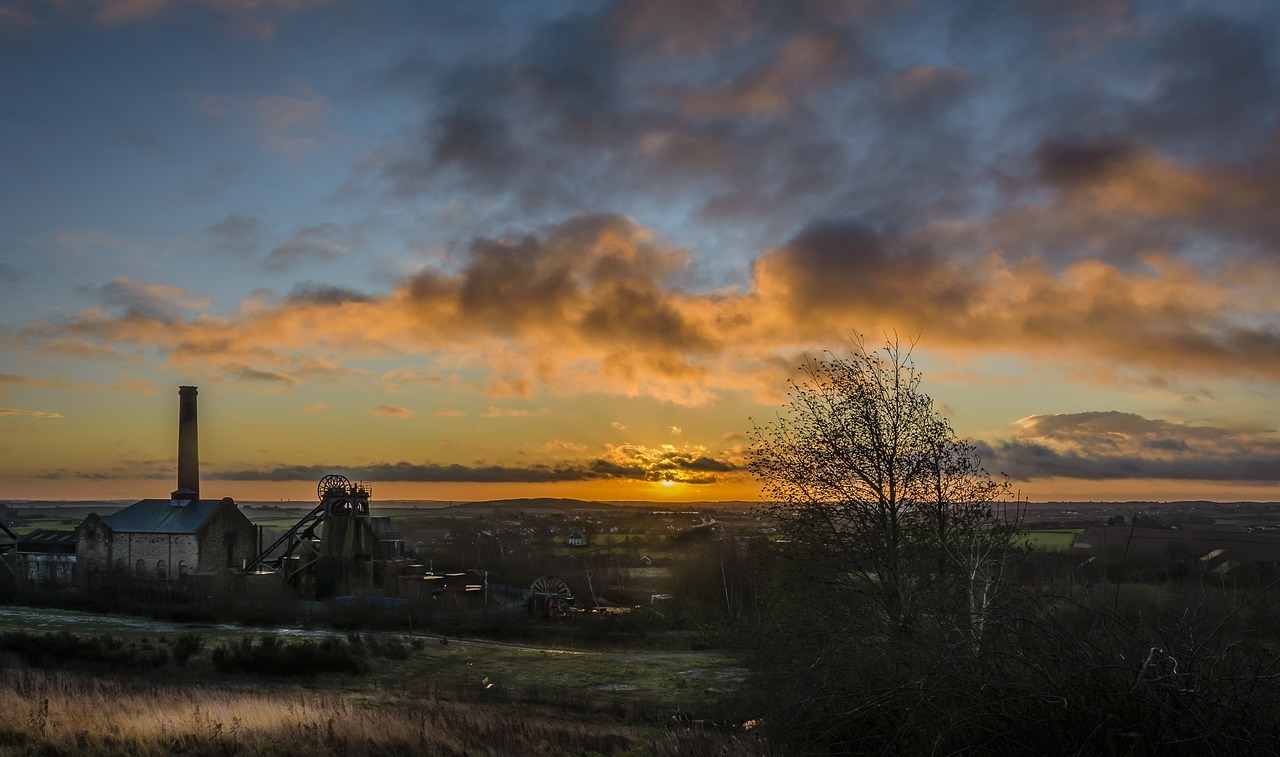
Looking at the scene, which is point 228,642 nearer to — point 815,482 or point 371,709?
point 371,709

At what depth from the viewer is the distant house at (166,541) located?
59375mm

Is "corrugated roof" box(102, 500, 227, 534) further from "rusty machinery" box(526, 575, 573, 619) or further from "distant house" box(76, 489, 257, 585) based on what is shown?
"rusty machinery" box(526, 575, 573, 619)

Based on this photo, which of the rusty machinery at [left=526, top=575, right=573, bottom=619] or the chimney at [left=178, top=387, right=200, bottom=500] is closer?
the rusty machinery at [left=526, top=575, right=573, bottom=619]

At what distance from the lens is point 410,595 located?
179 feet

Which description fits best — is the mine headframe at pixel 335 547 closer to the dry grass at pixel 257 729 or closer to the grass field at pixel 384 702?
the grass field at pixel 384 702

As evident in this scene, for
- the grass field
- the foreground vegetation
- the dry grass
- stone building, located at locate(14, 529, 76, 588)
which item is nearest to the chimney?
stone building, located at locate(14, 529, 76, 588)

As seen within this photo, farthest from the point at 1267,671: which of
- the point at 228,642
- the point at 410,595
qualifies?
the point at 410,595

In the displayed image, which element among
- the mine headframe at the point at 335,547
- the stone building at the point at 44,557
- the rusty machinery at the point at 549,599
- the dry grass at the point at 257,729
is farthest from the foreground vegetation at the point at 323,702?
the stone building at the point at 44,557

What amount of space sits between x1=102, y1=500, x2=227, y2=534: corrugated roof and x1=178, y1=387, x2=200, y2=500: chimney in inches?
83.4

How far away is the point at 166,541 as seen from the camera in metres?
59.8

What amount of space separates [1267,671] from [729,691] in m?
25.2

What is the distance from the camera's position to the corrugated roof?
60250mm

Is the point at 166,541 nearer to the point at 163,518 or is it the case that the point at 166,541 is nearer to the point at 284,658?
the point at 163,518

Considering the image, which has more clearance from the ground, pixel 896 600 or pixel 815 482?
pixel 815 482
